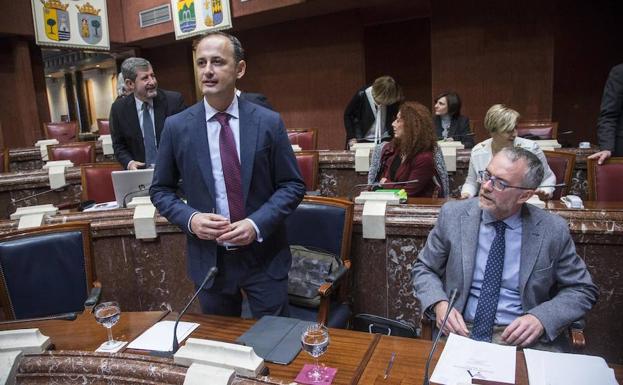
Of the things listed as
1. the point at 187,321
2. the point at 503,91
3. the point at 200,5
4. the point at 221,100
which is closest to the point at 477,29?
the point at 503,91

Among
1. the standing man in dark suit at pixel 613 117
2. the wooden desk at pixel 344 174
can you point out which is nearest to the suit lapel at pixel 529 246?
the standing man in dark suit at pixel 613 117

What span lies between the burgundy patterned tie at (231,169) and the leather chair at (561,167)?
205 centimetres

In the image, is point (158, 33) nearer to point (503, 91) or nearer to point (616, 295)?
point (503, 91)

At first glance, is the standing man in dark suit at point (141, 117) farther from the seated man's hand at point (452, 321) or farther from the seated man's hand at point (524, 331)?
the seated man's hand at point (524, 331)

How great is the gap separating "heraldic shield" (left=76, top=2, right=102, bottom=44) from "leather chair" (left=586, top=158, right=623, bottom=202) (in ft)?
21.4

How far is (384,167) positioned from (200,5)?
432cm

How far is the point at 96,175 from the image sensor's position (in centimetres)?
304

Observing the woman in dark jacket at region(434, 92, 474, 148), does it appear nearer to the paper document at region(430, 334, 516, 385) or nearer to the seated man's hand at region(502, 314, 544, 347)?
the seated man's hand at region(502, 314, 544, 347)

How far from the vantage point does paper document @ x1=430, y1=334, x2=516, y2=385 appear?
1083 mm

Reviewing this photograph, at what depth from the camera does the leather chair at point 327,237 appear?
1.95 metres

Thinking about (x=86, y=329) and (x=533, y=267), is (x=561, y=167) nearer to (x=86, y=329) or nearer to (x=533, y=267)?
(x=533, y=267)

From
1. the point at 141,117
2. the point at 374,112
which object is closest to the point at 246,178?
the point at 141,117

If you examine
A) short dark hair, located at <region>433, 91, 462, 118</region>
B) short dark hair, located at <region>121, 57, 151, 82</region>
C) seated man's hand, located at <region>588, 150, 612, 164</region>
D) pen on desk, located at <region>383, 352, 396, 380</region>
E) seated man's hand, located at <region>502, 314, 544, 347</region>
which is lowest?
seated man's hand, located at <region>502, 314, 544, 347</region>

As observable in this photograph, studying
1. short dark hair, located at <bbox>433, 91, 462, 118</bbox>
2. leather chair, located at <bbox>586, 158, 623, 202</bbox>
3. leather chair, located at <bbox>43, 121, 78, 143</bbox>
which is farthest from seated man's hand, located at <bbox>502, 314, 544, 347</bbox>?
leather chair, located at <bbox>43, 121, 78, 143</bbox>
